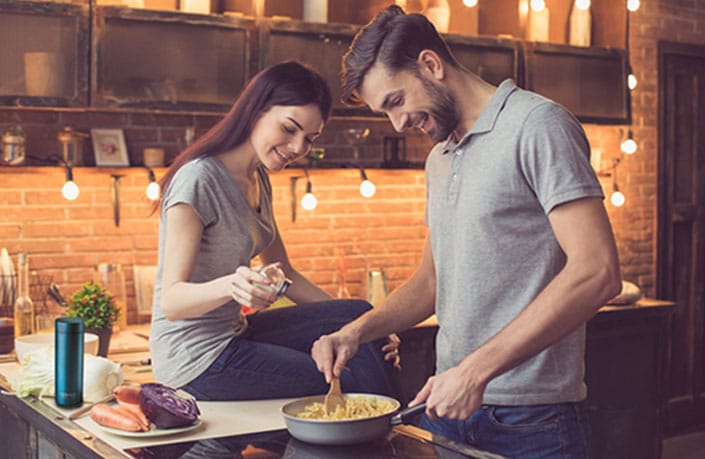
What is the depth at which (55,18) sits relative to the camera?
13.6 feet

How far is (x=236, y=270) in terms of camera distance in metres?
2.78

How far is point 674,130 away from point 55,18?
13.1 ft

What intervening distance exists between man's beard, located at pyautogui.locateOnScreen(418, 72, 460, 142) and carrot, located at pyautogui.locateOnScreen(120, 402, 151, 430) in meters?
1.00

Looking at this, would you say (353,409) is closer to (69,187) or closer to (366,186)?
(69,187)

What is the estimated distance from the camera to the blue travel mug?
2.85 m

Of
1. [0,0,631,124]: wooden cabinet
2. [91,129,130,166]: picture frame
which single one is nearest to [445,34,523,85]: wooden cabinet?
[0,0,631,124]: wooden cabinet

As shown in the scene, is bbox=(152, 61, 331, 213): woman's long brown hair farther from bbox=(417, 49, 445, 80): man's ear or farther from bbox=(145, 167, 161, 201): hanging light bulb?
bbox=(145, 167, 161, 201): hanging light bulb

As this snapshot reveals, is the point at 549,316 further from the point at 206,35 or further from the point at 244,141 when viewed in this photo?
the point at 206,35

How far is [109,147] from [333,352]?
2305 mm

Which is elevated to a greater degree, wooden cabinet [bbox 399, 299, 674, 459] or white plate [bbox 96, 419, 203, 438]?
white plate [bbox 96, 419, 203, 438]

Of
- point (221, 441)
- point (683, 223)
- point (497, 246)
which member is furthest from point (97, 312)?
point (683, 223)

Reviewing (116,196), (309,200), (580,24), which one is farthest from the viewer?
(580,24)

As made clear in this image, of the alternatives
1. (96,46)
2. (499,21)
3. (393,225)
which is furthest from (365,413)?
(499,21)

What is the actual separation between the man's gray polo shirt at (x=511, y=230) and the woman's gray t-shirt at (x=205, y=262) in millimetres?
725
